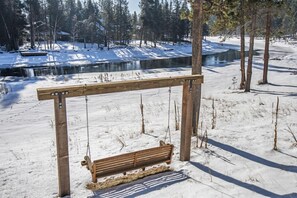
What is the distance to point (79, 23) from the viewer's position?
61.8 m

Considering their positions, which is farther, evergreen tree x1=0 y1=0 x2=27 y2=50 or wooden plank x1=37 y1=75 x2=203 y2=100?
evergreen tree x1=0 y1=0 x2=27 y2=50

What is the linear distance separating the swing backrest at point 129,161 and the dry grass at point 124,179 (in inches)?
8.7

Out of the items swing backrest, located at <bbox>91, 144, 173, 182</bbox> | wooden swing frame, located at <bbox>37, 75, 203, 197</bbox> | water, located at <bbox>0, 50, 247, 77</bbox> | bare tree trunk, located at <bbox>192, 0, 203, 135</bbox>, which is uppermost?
bare tree trunk, located at <bbox>192, 0, 203, 135</bbox>

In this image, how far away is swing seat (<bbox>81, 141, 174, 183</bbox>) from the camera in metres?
5.46

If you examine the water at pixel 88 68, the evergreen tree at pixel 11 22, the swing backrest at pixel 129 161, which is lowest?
the water at pixel 88 68

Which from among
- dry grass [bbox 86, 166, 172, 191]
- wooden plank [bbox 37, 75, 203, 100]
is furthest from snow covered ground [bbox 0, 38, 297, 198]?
wooden plank [bbox 37, 75, 203, 100]

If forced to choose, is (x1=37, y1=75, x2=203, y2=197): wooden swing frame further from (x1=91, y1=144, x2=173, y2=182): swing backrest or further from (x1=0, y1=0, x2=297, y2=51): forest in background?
(x1=0, y1=0, x2=297, y2=51): forest in background

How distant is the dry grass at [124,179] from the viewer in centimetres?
568

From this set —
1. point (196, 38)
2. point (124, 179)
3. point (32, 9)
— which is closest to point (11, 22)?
point (32, 9)

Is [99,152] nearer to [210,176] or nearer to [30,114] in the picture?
[210,176]

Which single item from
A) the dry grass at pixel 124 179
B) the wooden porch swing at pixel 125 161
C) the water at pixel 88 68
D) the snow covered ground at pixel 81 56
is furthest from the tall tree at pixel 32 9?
the wooden porch swing at pixel 125 161

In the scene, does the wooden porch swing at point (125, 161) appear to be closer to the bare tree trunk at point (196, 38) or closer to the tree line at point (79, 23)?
the bare tree trunk at point (196, 38)

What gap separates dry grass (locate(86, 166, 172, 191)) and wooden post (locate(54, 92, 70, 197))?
53 cm

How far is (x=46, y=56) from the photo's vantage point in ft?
159
